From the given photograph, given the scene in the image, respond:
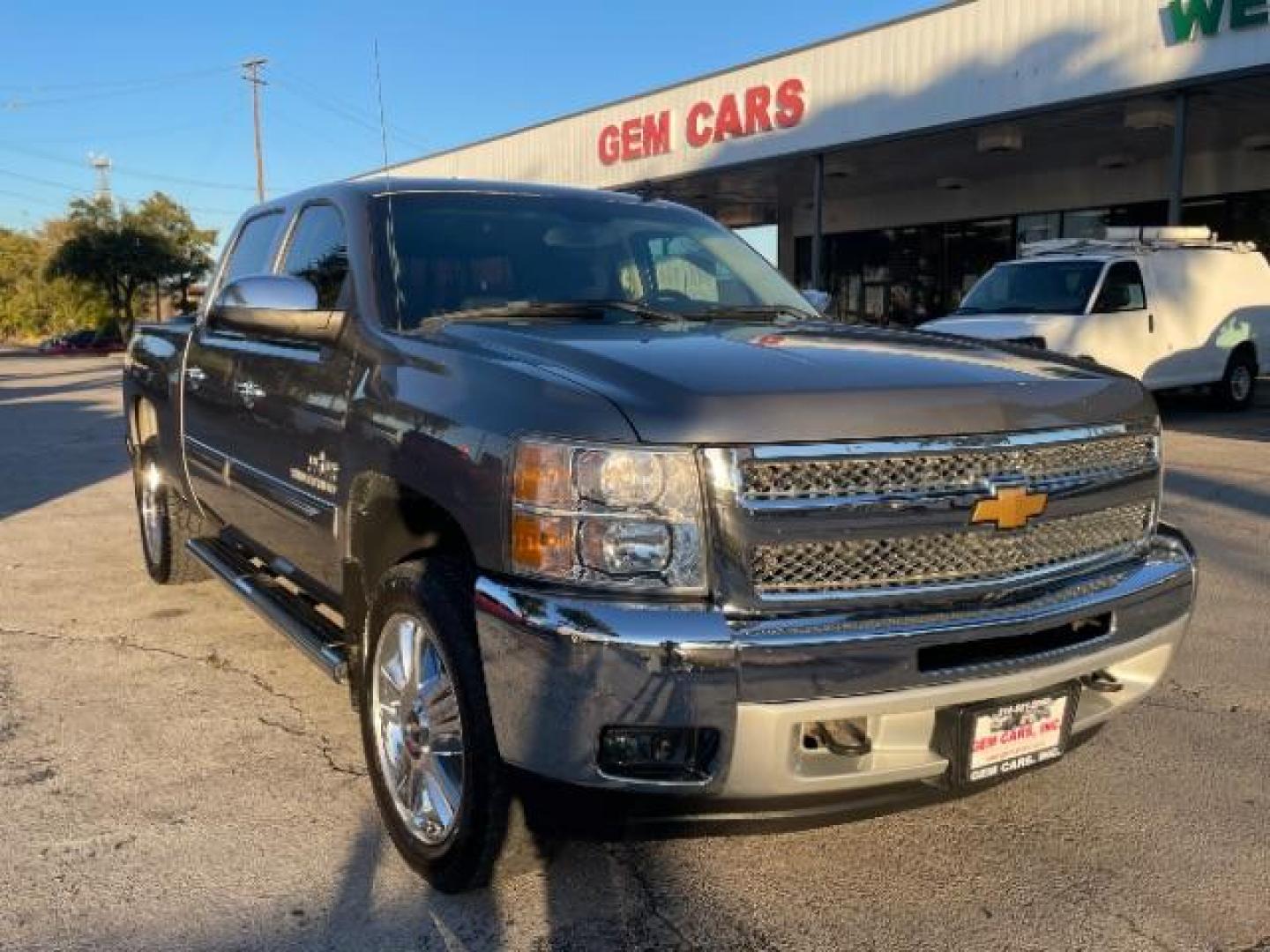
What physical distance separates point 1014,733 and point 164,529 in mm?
4627

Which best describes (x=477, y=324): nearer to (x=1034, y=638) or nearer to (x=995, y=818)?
(x=1034, y=638)

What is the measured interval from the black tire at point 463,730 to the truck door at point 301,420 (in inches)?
26.9

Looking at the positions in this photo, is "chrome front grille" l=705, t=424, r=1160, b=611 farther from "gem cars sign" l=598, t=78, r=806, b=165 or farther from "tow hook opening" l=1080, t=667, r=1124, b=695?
"gem cars sign" l=598, t=78, r=806, b=165

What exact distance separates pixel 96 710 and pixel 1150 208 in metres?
20.9

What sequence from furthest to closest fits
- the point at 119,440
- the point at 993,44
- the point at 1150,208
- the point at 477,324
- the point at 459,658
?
the point at 1150,208, the point at 993,44, the point at 119,440, the point at 477,324, the point at 459,658

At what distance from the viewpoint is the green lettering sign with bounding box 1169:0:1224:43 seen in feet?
42.0

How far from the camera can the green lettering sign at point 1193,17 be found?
42.0 ft

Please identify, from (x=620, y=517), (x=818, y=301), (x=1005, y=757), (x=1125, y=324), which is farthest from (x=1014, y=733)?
(x=1125, y=324)

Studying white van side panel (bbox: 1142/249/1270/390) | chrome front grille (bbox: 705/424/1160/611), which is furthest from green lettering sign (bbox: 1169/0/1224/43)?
chrome front grille (bbox: 705/424/1160/611)

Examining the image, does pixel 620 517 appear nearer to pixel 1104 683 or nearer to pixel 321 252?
pixel 1104 683

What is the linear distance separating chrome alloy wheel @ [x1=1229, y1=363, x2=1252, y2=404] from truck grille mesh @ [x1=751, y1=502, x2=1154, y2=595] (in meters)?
13.5

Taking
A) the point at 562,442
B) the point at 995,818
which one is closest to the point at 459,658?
the point at 562,442

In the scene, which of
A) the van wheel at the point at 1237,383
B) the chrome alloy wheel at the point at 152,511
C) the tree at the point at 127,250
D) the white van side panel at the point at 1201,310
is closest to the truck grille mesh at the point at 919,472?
the chrome alloy wheel at the point at 152,511

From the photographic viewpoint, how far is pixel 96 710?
168 inches
